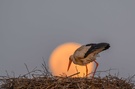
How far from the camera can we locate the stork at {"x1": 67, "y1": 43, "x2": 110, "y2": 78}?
22.1 feet

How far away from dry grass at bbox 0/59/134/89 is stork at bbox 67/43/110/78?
30.6 inches

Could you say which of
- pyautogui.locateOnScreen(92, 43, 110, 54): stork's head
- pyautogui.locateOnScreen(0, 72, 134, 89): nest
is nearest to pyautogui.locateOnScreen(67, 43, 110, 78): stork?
pyautogui.locateOnScreen(92, 43, 110, 54): stork's head

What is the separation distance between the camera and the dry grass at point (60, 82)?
5.66m

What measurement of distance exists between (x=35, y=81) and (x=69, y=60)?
180cm

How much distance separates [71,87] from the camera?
5664 millimetres

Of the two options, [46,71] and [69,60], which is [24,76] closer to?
[46,71]

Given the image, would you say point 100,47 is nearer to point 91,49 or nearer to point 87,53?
point 91,49

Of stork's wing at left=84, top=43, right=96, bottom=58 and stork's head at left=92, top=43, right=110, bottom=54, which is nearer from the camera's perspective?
stork's head at left=92, top=43, right=110, bottom=54

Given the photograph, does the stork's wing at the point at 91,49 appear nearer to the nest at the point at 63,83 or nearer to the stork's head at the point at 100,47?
the stork's head at the point at 100,47

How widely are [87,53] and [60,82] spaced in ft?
4.51

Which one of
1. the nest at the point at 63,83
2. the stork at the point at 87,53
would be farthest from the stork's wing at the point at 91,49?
the nest at the point at 63,83

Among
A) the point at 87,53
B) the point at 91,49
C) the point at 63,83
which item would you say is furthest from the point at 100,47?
the point at 63,83

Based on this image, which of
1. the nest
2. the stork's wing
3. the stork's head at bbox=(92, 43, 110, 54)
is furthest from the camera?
the stork's wing

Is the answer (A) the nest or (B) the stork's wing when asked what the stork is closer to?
(B) the stork's wing
